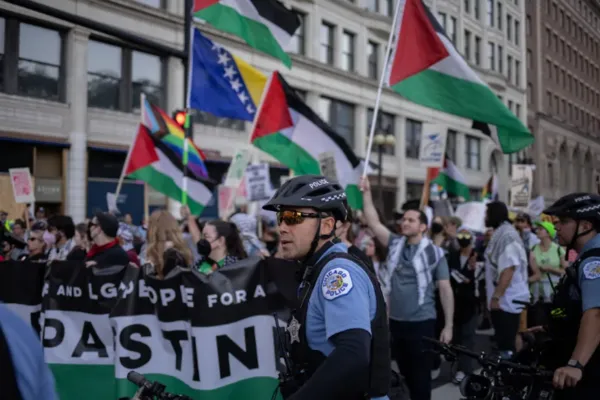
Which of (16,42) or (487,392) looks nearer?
(487,392)

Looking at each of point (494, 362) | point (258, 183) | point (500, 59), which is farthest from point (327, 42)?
point (494, 362)

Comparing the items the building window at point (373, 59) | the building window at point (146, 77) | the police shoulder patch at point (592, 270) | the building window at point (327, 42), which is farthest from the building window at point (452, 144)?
the police shoulder patch at point (592, 270)

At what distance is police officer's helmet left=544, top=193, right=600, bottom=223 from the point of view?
3.75 meters

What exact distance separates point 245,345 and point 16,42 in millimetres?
16071

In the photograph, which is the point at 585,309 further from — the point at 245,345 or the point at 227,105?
the point at 227,105

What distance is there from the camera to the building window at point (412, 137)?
37.4 m

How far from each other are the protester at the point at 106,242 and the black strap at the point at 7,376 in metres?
4.35

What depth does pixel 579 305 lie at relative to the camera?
3.60 m

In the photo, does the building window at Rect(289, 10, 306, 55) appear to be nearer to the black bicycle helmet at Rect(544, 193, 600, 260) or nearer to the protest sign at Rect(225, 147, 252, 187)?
the protest sign at Rect(225, 147, 252, 187)

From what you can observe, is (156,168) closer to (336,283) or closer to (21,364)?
(336,283)

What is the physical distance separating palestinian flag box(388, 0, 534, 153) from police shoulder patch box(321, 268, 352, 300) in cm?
452

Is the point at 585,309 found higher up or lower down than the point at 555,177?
lower down

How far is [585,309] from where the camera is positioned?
3416mm

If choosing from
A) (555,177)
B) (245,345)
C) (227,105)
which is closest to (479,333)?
(227,105)
